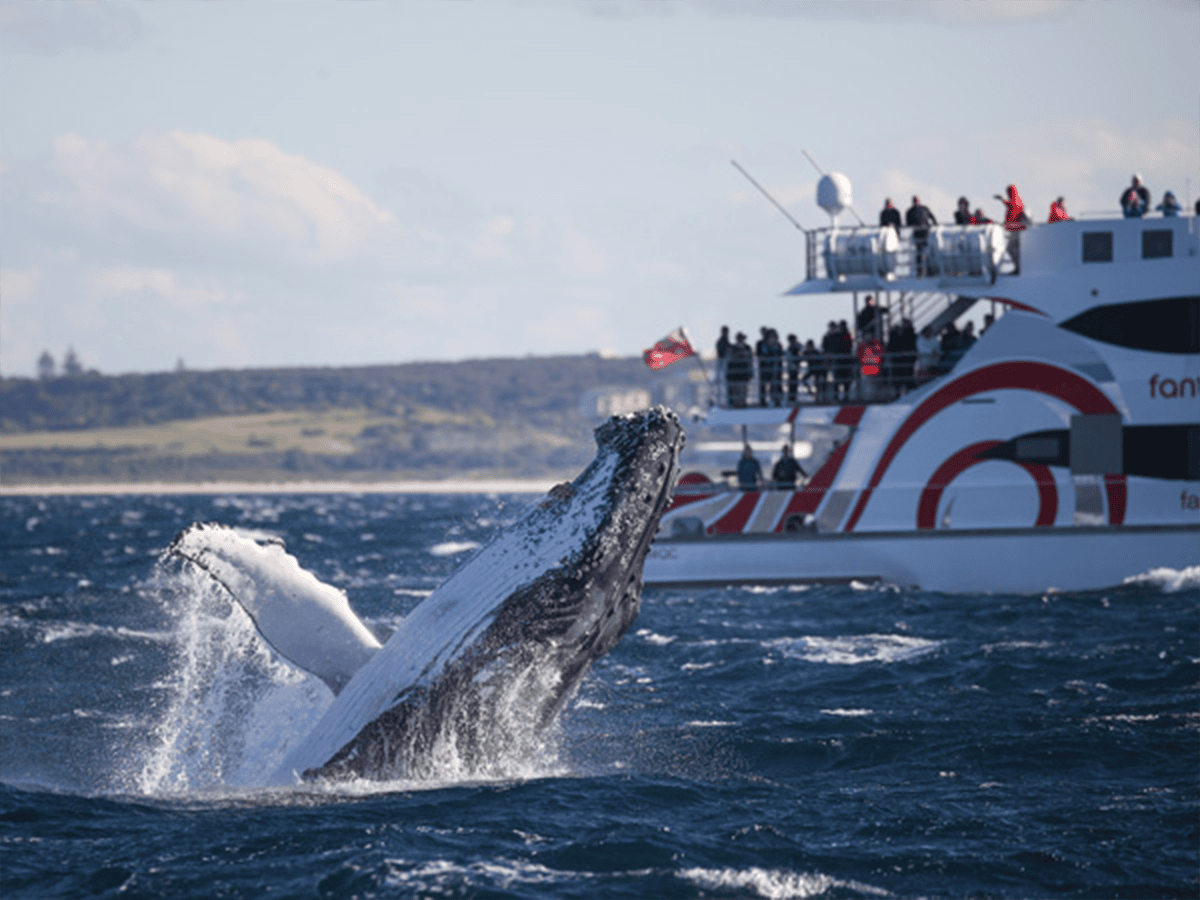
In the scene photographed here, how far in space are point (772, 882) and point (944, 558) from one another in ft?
61.9

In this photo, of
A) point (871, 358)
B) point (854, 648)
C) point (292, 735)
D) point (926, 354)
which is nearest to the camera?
point (292, 735)

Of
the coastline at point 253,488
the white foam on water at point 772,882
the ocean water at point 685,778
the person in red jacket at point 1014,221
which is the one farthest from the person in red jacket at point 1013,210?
the coastline at point 253,488

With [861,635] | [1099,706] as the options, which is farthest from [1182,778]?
[861,635]

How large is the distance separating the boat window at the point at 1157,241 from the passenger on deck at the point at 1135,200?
513 mm

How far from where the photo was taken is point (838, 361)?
2819cm

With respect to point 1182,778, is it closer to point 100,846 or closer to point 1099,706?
point 1099,706

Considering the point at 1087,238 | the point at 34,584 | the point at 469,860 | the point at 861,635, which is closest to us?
the point at 469,860

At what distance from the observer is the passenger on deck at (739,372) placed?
92.9 ft

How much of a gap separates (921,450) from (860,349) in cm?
213

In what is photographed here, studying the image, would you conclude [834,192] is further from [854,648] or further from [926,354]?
[854,648]

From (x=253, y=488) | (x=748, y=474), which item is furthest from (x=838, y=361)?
(x=253, y=488)

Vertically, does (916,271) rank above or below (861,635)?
above

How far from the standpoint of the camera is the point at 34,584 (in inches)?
1150

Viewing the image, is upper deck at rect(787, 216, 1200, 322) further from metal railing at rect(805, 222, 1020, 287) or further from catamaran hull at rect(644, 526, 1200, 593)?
catamaran hull at rect(644, 526, 1200, 593)
